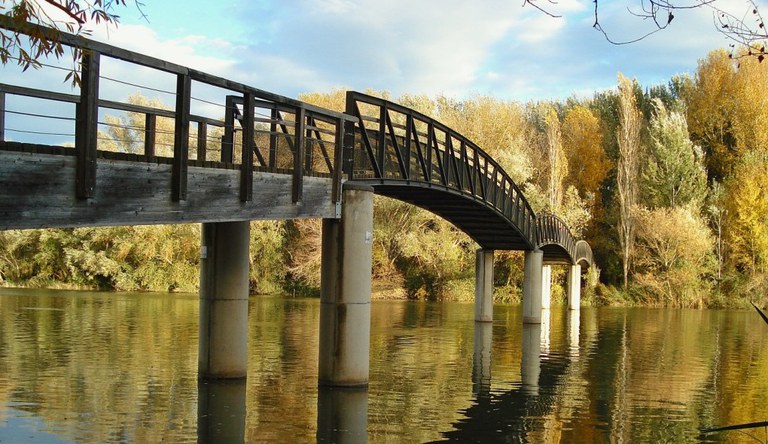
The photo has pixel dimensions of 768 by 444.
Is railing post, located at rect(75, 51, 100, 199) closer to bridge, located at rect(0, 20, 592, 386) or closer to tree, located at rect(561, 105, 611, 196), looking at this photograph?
bridge, located at rect(0, 20, 592, 386)

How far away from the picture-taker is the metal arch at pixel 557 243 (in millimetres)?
44125

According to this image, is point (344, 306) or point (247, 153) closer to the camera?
point (247, 153)

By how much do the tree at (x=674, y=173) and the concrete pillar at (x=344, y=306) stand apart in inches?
2017

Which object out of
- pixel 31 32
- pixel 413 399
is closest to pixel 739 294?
pixel 413 399

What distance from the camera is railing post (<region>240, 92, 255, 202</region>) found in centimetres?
1734

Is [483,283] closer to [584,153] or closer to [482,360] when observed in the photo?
[482,360]

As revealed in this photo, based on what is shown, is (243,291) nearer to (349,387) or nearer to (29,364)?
(349,387)

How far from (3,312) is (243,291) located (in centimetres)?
2303

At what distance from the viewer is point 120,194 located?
13914 mm

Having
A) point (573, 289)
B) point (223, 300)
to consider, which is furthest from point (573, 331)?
point (223, 300)

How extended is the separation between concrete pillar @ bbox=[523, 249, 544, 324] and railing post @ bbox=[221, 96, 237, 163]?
24293mm

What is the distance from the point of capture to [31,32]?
9805 mm

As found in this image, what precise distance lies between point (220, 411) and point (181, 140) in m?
5.09

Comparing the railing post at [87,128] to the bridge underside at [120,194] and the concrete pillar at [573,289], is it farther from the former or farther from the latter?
the concrete pillar at [573,289]
